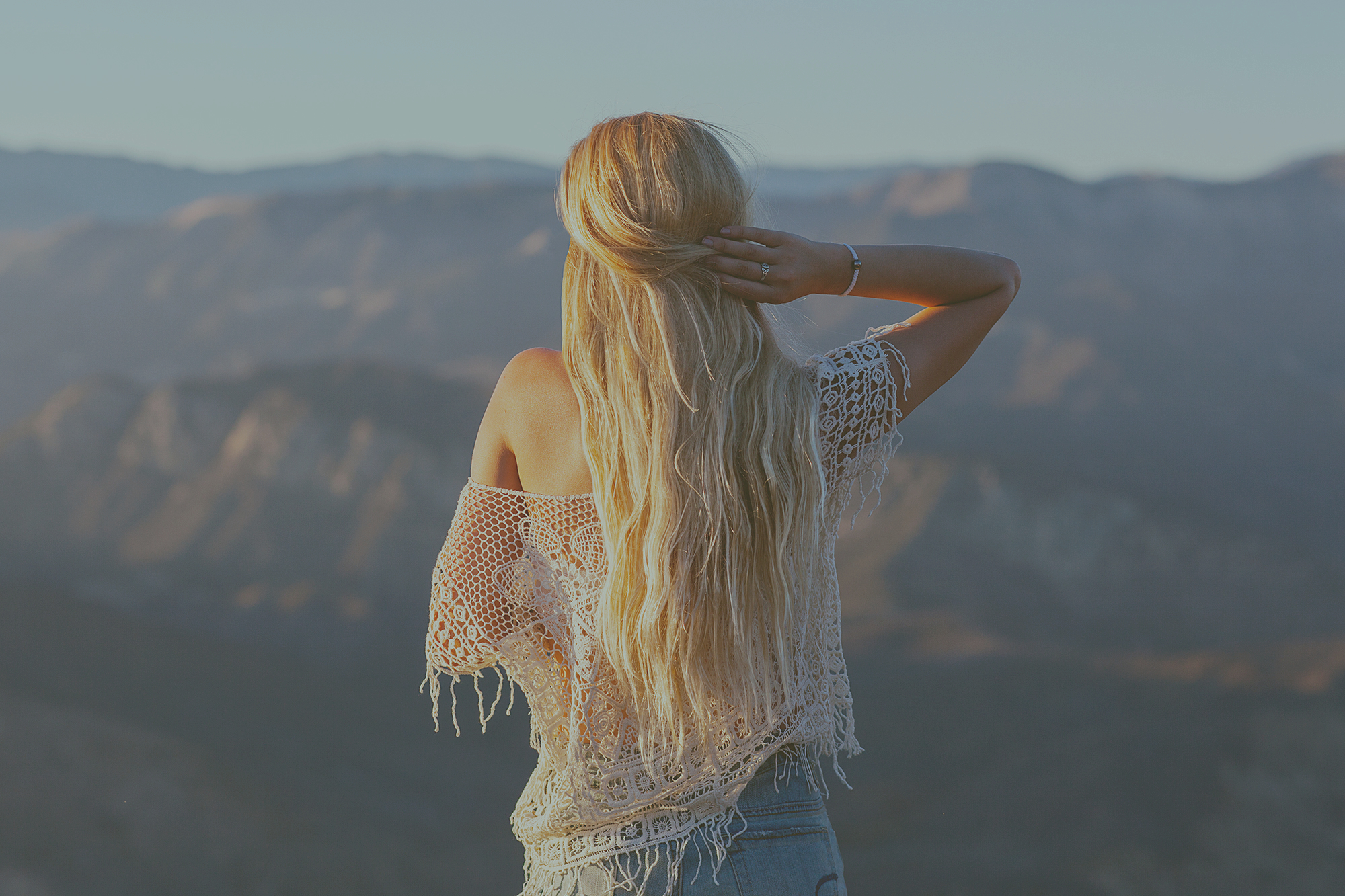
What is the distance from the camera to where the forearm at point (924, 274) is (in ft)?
4.34

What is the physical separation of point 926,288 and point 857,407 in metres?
0.22

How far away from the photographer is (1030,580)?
75.6ft

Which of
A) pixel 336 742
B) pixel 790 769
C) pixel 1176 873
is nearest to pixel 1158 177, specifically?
pixel 1176 873

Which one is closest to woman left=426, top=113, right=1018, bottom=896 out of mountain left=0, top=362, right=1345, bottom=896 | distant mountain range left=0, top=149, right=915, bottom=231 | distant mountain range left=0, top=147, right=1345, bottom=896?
mountain left=0, top=362, right=1345, bottom=896

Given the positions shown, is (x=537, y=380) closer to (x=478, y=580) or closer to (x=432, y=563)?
(x=478, y=580)

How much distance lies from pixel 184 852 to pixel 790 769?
58.9 ft

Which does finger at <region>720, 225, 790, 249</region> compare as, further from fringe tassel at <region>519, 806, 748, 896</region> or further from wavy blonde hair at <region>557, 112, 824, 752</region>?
fringe tassel at <region>519, 806, 748, 896</region>

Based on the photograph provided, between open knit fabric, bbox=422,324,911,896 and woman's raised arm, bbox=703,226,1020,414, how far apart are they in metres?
0.05

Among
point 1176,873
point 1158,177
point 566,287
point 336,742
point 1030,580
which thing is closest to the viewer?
point 566,287

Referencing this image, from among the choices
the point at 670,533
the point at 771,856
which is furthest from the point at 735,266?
the point at 771,856

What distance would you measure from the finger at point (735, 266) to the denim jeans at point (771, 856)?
1.70ft

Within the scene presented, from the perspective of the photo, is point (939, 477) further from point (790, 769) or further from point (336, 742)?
point (790, 769)

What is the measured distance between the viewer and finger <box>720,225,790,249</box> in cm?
113

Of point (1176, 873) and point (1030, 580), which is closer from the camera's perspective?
point (1176, 873)
